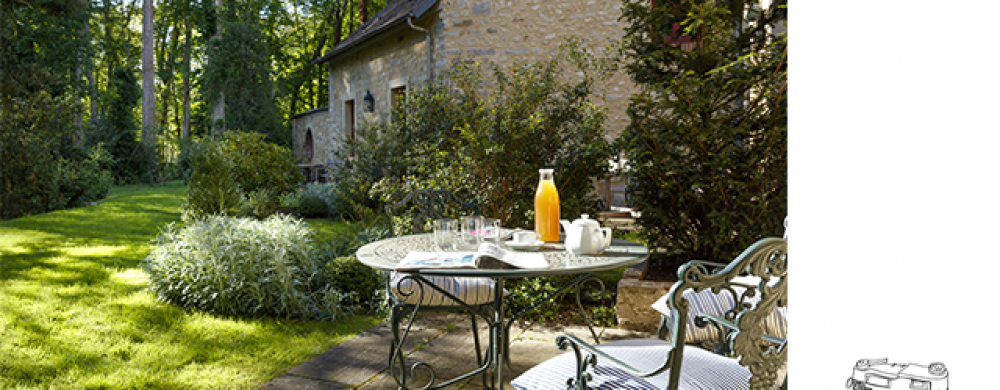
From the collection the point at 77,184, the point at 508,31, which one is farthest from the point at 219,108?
the point at 508,31

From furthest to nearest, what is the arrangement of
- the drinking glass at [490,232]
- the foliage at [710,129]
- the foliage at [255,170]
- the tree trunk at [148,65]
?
the tree trunk at [148,65] → the foliage at [255,170] → the foliage at [710,129] → the drinking glass at [490,232]

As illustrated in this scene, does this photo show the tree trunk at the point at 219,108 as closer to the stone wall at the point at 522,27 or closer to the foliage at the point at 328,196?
the foliage at the point at 328,196

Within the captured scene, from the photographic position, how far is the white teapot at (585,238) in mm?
2294

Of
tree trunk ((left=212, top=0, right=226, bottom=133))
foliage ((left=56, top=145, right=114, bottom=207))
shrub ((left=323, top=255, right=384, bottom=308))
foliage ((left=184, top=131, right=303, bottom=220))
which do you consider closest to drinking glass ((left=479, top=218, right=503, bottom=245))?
shrub ((left=323, top=255, right=384, bottom=308))

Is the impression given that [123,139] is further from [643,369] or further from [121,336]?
[643,369]

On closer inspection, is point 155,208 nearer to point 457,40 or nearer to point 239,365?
point 457,40

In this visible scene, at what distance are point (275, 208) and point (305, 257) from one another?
527cm

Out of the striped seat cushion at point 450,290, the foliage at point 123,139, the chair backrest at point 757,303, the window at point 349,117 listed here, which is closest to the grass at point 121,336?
the striped seat cushion at point 450,290

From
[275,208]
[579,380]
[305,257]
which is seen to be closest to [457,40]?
[275,208]

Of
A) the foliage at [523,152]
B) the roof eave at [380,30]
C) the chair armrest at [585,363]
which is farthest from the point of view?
the roof eave at [380,30]

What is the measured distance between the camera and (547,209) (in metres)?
2.55

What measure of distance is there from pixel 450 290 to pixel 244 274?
180 centimetres

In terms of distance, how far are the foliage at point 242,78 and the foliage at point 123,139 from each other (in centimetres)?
241

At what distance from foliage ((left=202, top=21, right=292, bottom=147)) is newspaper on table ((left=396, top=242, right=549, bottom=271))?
1528cm
